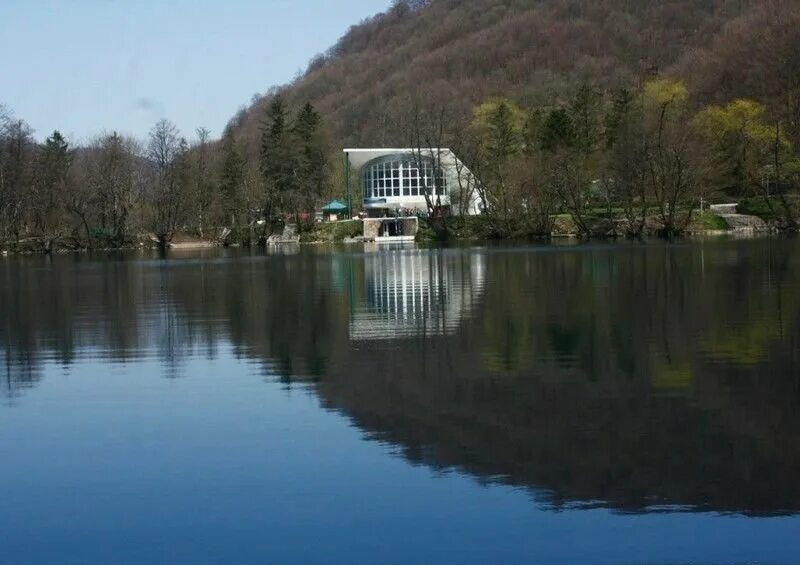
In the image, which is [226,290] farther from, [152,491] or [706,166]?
[706,166]

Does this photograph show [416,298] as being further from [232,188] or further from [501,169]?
[232,188]

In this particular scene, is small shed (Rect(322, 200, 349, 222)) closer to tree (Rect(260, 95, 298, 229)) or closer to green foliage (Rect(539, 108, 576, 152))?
tree (Rect(260, 95, 298, 229))

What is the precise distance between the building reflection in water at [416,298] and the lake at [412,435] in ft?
0.64

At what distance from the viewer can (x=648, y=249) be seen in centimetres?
4959

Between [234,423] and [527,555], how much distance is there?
528cm

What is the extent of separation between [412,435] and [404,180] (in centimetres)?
8394

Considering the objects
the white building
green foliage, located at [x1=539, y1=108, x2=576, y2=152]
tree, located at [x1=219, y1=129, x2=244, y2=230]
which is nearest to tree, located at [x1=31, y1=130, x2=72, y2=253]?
tree, located at [x1=219, y1=129, x2=244, y2=230]

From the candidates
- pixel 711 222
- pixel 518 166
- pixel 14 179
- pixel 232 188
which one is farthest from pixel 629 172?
pixel 14 179

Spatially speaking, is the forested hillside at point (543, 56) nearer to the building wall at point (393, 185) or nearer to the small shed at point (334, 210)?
the building wall at point (393, 185)

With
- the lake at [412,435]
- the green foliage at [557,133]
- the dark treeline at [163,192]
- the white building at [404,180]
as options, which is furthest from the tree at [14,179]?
the lake at [412,435]

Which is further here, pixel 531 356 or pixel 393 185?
pixel 393 185

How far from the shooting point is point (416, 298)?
27094 millimetres

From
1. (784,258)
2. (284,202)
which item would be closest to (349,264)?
(784,258)

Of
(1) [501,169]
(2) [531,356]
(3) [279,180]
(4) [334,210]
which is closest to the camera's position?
(2) [531,356]
